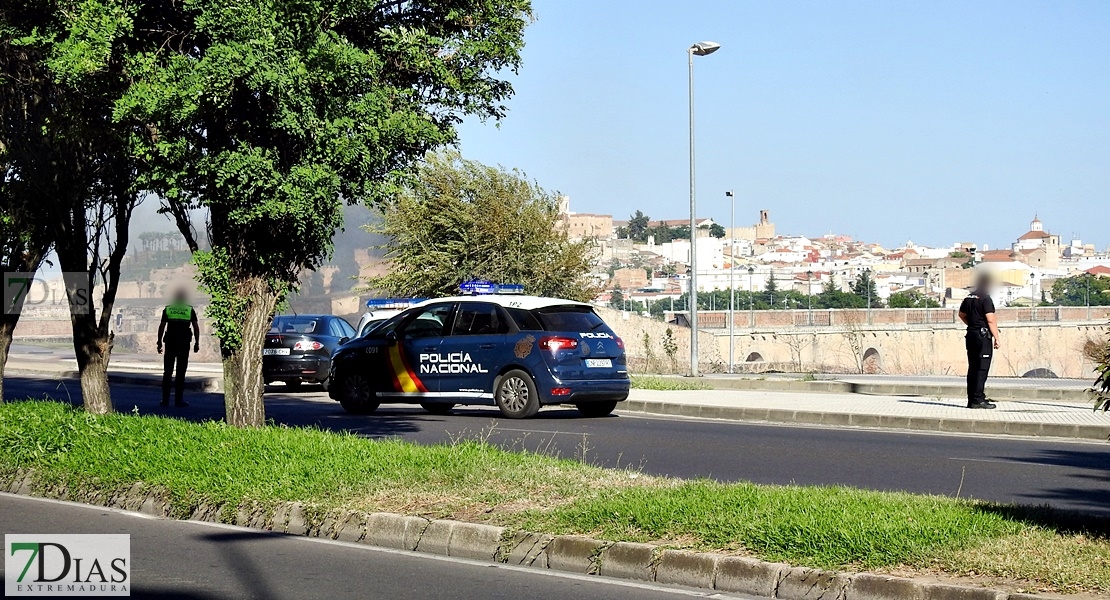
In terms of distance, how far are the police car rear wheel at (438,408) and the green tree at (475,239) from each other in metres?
20.3

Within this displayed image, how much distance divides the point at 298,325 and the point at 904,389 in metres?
11.9

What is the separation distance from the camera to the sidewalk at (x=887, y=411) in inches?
675

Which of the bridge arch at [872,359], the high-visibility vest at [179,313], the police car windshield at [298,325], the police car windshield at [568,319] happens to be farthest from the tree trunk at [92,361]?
the bridge arch at [872,359]

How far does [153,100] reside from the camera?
10750mm

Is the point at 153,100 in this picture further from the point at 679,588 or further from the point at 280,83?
the point at 679,588

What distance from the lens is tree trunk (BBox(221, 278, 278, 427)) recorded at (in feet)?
41.4

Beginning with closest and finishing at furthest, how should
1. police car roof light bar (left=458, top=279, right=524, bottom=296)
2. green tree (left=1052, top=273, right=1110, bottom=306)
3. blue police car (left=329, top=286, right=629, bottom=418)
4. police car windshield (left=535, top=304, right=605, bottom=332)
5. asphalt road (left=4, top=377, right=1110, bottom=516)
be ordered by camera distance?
asphalt road (left=4, top=377, right=1110, bottom=516), blue police car (left=329, top=286, right=629, bottom=418), police car windshield (left=535, top=304, right=605, bottom=332), police car roof light bar (left=458, top=279, right=524, bottom=296), green tree (left=1052, top=273, right=1110, bottom=306)

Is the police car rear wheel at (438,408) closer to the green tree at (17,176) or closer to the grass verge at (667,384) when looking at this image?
the grass verge at (667,384)

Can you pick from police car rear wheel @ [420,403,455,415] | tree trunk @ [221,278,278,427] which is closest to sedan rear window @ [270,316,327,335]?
police car rear wheel @ [420,403,455,415]

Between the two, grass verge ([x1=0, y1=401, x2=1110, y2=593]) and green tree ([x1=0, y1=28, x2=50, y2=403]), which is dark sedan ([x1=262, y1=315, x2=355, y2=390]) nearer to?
green tree ([x1=0, y1=28, x2=50, y2=403])

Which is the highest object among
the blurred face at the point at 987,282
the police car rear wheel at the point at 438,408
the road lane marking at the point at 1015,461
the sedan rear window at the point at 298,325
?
the blurred face at the point at 987,282

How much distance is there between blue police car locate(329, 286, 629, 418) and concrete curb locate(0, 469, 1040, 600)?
886 cm

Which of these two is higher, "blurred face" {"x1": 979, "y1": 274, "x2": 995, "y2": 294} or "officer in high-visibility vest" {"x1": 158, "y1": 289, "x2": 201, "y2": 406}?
"blurred face" {"x1": 979, "y1": 274, "x2": 995, "y2": 294}

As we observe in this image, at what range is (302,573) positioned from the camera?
25.8ft
